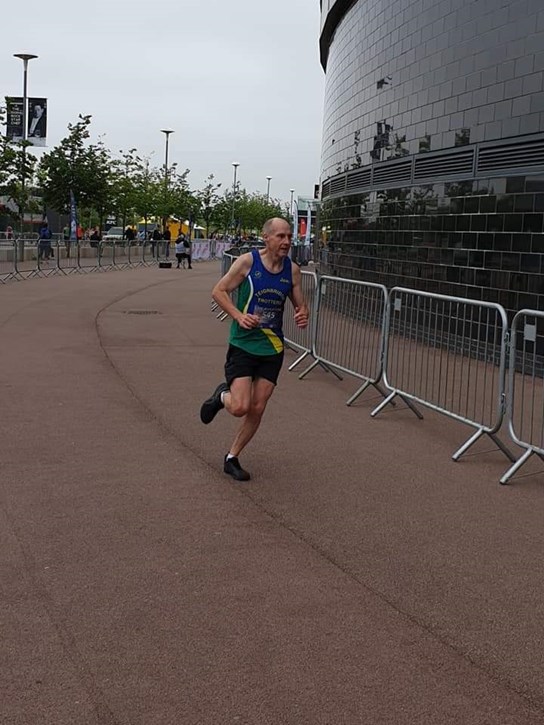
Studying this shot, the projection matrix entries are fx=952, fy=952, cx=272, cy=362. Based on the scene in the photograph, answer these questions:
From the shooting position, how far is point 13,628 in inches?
161

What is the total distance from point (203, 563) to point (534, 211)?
829 cm

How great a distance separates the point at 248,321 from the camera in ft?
21.0

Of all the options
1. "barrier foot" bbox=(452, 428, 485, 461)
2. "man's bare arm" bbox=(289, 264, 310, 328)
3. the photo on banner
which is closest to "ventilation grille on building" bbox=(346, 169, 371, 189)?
"barrier foot" bbox=(452, 428, 485, 461)

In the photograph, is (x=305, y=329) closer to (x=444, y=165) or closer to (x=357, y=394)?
(x=357, y=394)

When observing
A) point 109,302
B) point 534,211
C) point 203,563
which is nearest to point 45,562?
point 203,563

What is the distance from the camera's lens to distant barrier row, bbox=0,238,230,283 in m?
29.6

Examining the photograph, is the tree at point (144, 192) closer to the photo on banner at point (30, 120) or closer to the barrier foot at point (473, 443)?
the photo on banner at point (30, 120)

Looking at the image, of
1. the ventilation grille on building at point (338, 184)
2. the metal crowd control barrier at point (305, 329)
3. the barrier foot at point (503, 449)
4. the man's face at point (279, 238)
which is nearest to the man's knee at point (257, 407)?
the man's face at point (279, 238)

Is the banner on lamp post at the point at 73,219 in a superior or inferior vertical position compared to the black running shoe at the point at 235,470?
superior

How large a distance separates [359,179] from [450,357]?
11.6 meters

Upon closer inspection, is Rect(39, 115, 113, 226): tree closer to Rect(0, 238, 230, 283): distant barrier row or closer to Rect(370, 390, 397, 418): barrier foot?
Rect(0, 238, 230, 283): distant barrier row

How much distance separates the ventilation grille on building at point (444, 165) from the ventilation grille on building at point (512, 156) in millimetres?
348

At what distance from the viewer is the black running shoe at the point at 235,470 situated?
21.8 feet

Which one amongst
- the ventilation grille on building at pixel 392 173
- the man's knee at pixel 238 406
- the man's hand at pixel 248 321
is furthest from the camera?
the ventilation grille on building at pixel 392 173
